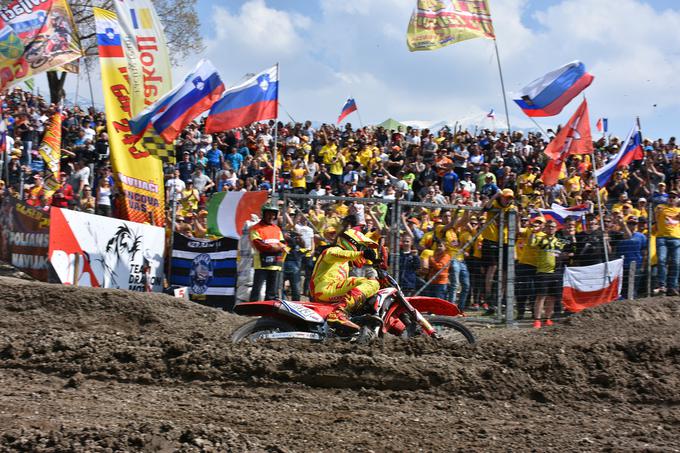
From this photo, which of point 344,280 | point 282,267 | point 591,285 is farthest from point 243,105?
point 591,285

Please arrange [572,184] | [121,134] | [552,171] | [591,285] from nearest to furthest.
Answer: [591,285] → [121,134] → [552,171] → [572,184]

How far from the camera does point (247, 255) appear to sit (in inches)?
471

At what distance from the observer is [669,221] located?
12.9 metres

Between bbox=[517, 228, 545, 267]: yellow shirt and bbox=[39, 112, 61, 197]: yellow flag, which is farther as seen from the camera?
bbox=[39, 112, 61, 197]: yellow flag

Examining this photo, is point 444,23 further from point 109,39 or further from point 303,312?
point 303,312

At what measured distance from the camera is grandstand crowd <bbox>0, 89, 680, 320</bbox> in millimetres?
12188

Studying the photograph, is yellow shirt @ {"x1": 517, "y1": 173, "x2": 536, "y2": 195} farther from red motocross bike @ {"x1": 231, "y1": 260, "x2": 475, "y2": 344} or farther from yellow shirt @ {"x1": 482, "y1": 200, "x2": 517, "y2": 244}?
red motocross bike @ {"x1": 231, "y1": 260, "x2": 475, "y2": 344}

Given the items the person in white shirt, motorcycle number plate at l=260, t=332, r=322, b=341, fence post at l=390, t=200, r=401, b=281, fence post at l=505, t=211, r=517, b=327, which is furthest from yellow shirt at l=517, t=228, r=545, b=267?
the person in white shirt

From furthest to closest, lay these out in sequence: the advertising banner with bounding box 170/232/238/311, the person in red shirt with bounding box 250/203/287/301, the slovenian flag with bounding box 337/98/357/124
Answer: the slovenian flag with bounding box 337/98/357/124, the advertising banner with bounding box 170/232/238/311, the person in red shirt with bounding box 250/203/287/301

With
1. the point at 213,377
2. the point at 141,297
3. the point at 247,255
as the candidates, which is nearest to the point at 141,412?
the point at 213,377

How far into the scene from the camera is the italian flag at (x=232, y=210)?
1252 centimetres

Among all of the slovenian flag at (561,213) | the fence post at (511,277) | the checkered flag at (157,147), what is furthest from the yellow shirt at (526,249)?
the checkered flag at (157,147)

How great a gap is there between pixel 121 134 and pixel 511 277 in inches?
278

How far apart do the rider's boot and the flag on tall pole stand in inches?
280
